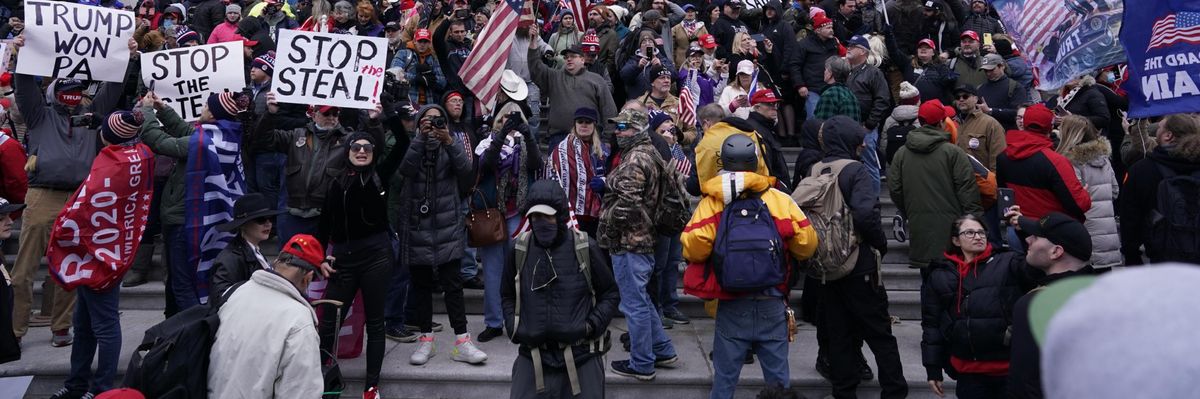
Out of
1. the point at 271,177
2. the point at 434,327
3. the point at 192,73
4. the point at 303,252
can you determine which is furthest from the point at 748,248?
the point at 192,73

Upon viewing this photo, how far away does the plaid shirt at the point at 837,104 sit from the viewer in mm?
10180

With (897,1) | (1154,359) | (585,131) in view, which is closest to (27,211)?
(585,131)

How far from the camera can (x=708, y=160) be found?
7465mm

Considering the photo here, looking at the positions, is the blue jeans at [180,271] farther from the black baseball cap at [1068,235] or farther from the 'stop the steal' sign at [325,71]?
the black baseball cap at [1068,235]

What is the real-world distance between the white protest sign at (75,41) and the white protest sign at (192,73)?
38 centimetres

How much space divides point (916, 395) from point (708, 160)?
2.34 metres

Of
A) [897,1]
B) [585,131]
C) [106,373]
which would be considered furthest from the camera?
[897,1]

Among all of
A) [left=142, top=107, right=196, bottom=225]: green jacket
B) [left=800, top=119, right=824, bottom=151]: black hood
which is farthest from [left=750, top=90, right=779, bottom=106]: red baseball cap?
[left=142, top=107, right=196, bottom=225]: green jacket

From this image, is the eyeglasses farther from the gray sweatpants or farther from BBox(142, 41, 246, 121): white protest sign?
BBox(142, 41, 246, 121): white protest sign

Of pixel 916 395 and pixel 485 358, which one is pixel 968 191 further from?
pixel 485 358

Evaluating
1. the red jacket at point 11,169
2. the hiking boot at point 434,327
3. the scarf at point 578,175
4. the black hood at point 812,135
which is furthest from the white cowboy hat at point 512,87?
the red jacket at point 11,169

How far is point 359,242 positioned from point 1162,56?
5.52 metres

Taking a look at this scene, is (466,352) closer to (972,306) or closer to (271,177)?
(271,177)

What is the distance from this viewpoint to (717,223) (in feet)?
19.9
